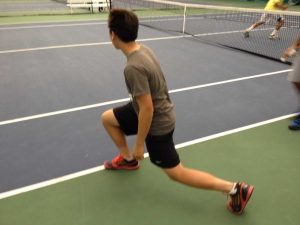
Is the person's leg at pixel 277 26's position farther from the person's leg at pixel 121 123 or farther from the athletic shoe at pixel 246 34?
the person's leg at pixel 121 123

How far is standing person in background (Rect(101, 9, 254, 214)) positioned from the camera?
7.05 feet

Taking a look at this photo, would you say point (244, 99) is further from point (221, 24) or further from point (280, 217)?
point (221, 24)

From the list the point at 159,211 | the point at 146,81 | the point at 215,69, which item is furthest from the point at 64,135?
the point at 215,69

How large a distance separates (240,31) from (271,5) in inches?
77.1

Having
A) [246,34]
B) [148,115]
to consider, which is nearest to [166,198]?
[148,115]

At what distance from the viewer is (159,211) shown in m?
2.73

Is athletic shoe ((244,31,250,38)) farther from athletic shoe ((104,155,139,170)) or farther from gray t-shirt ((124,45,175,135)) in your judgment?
gray t-shirt ((124,45,175,135))

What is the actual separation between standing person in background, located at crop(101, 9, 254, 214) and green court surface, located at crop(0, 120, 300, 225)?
26 centimetres

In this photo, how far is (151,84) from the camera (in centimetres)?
225

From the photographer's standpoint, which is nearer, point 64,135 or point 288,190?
point 288,190

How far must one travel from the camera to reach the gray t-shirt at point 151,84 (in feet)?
6.98

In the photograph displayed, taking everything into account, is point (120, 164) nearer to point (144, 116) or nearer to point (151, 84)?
point (144, 116)

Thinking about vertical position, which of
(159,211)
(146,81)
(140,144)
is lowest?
(159,211)

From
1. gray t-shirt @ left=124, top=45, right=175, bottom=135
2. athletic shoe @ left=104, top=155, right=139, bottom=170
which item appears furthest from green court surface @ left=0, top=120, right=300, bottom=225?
gray t-shirt @ left=124, top=45, right=175, bottom=135
